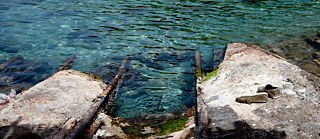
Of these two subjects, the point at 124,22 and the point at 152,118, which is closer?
the point at 152,118

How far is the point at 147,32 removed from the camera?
1916 centimetres

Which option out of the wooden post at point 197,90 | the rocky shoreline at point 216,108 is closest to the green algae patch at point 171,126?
the rocky shoreline at point 216,108

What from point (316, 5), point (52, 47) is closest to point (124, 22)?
point (52, 47)

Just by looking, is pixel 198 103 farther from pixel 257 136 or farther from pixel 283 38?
pixel 283 38

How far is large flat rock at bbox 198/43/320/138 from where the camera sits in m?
7.31

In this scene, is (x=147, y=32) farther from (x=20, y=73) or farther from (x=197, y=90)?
(x=197, y=90)

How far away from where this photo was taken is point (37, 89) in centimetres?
1012

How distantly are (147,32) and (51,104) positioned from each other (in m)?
10.6

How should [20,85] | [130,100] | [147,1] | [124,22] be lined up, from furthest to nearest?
[147,1] < [124,22] < [20,85] < [130,100]

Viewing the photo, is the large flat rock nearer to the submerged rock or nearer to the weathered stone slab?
the weathered stone slab

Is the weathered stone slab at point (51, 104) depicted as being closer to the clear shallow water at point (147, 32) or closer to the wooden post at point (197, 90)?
the clear shallow water at point (147, 32)

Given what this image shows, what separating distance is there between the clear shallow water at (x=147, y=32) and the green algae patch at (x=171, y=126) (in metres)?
1.45

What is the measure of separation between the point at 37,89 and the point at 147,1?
1763cm

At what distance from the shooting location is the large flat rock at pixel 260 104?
7312 mm
